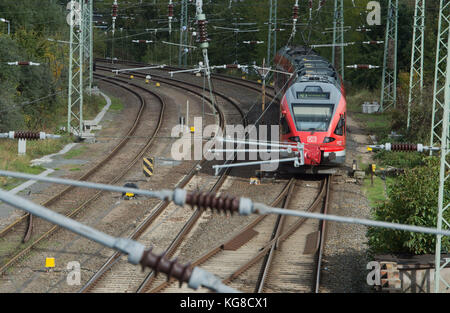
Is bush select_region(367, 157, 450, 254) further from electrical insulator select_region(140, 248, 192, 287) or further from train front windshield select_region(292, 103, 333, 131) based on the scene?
electrical insulator select_region(140, 248, 192, 287)

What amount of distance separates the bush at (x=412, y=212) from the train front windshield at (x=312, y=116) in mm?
9265

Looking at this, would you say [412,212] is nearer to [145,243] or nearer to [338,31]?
[145,243]

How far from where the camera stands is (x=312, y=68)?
31266 mm

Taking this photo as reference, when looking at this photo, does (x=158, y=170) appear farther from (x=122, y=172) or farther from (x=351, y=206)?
(x=351, y=206)

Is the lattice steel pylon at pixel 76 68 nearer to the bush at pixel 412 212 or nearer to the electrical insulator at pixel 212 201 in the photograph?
the bush at pixel 412 212

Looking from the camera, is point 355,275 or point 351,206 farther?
point 351,206

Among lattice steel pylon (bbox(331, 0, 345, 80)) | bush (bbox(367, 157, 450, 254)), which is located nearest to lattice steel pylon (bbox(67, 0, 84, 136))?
lattice steel pylon (bbox(331, 0, 345, 80))

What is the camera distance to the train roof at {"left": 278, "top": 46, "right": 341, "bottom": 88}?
97.6 ft

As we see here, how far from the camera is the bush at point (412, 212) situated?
16.9 meters

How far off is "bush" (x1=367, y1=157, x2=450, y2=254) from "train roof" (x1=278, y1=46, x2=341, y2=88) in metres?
12.0

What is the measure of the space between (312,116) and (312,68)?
4359 mm

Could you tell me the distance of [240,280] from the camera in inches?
699

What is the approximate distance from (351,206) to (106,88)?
3441 cm

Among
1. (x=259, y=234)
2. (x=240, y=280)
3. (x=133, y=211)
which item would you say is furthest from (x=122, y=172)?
(x=240, y=280)
